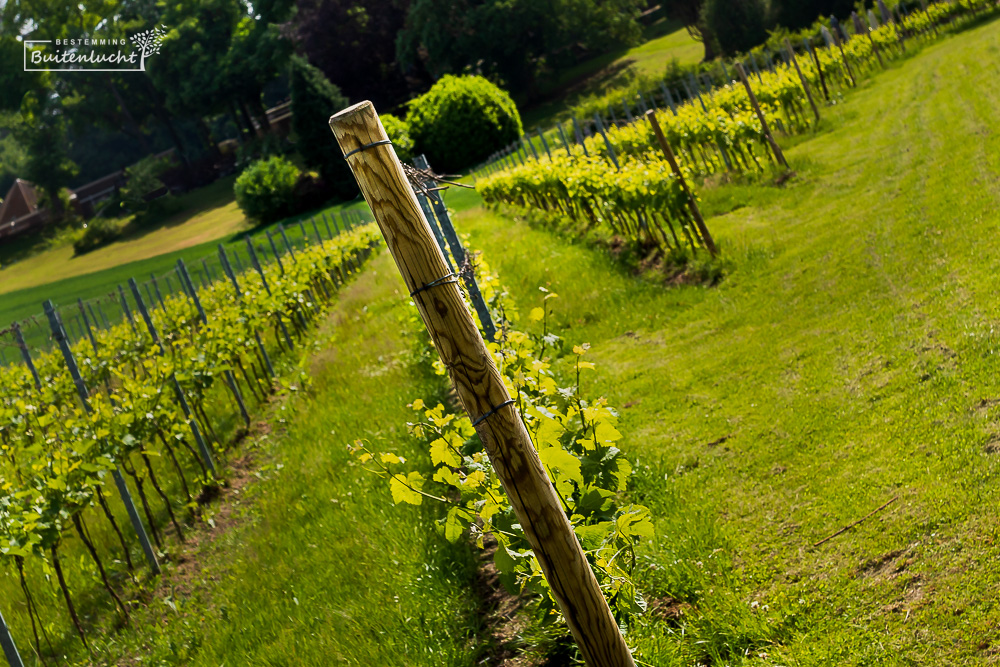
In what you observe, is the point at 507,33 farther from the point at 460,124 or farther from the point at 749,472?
the point at 749,472

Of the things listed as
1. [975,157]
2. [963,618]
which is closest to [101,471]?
[963,618]

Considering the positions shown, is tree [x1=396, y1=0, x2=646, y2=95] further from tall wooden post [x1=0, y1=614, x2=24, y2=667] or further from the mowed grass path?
tall wooden post [x1=0, y1=614, x2=24, y2=667]

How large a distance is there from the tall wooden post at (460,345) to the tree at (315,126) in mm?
36933

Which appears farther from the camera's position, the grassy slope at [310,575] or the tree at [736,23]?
the tree at [736,23]

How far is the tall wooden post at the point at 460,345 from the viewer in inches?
90.3

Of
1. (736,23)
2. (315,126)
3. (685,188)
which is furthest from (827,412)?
(315,126)

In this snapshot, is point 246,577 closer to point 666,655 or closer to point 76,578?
point 76,578

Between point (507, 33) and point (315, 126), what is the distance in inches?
490

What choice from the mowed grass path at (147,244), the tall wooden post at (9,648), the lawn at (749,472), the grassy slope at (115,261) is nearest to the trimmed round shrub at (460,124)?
the grassy slope at (115,261)

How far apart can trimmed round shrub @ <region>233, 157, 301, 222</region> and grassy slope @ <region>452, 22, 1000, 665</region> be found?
1236 inches

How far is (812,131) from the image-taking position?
14398 millimetres

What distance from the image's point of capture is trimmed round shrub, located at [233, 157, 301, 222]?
3850 centimetres

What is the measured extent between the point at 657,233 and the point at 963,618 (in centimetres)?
733

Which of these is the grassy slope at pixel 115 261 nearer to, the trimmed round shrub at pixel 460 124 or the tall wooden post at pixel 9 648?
the trimmed round shrub at pixel 460 124
